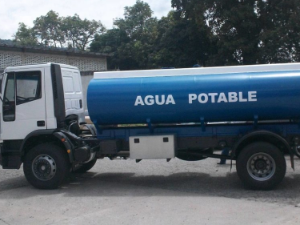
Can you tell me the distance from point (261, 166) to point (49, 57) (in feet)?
50.4

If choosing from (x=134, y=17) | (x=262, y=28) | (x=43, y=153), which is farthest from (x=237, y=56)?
(x=134, y=17)

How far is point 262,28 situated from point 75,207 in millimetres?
17079

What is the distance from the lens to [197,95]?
8641 millimetres

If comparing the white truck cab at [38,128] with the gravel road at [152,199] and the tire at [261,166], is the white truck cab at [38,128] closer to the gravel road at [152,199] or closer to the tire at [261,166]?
the gravel road at [152,199]

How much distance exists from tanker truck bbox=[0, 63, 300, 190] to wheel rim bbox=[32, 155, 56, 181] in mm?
21

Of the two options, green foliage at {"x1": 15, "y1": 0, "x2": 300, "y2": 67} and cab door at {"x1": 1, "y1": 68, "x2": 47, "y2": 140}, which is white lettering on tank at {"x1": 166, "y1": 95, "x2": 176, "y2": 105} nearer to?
cab door at {"x1": 1, "y1": 68, "x2": 47, "y2": 140}

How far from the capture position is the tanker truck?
846cm

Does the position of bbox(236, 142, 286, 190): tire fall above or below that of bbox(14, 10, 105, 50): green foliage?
below

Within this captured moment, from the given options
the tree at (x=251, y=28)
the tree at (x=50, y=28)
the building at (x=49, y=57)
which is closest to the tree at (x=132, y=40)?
the building at (x=49, y=57)

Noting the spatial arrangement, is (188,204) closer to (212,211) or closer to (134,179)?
(212,211)

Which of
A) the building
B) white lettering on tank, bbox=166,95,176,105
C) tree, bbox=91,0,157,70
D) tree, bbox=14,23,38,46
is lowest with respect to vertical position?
white lettering on tank, bbox=166,95,176,105

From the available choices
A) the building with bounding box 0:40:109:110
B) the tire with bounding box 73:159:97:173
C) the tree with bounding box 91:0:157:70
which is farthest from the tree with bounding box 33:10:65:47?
the tire with bounding box 73:159:97:173

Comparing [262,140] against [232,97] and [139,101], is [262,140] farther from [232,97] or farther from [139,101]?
[139,101]

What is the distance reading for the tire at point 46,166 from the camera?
9156 mm
